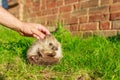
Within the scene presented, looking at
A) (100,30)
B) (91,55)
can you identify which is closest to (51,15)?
(100,30)

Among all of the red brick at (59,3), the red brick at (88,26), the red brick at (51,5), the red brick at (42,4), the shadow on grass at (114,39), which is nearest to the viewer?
the shadow on grass at (114,39)

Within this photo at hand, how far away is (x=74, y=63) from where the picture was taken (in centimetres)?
283

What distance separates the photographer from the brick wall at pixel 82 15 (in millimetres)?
3639

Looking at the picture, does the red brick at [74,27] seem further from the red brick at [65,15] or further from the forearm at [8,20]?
the forearm at [8,20]

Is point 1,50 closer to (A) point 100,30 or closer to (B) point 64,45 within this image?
(B) point 64,45

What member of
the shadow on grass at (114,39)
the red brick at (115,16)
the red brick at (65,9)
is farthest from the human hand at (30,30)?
the red brick at (65,9)

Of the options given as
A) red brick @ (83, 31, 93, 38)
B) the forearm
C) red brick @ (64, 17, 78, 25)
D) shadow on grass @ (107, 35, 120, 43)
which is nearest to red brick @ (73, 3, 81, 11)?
red brick @ (64, 17, 78, 25)

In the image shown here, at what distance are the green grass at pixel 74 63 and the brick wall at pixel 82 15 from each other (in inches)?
10.4

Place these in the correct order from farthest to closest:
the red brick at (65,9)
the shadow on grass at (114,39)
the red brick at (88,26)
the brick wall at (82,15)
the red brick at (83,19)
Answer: the red brick at (65,9), the red brick at (83,19), the red brick at (88,26), the brick wall at (82,15), the shadow on grass at (114,39)

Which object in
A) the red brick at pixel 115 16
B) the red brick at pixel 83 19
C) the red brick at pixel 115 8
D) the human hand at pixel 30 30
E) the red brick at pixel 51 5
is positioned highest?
the red brick at pixel 51 5

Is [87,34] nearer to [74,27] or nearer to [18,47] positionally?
[74,27]

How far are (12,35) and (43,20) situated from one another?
30.2 inches

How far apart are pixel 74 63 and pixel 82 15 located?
1.44 meters

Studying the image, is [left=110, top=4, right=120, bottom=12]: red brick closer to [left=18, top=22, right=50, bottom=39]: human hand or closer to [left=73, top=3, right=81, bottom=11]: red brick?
[left=73, top=3, right=81, bottom=11]: red brick
